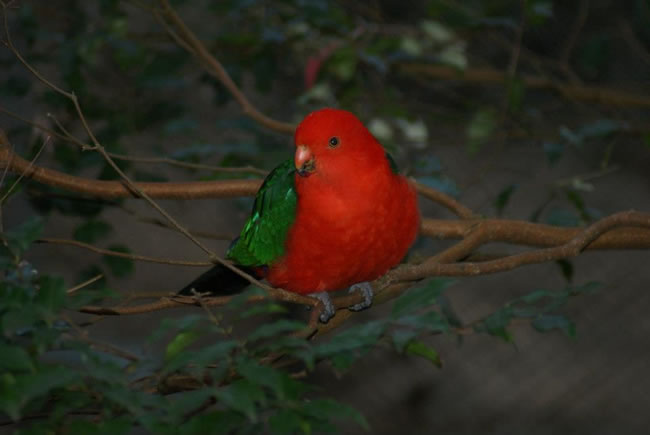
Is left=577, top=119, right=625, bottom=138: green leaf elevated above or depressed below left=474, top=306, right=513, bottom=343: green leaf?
above

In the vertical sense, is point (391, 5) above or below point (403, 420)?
above

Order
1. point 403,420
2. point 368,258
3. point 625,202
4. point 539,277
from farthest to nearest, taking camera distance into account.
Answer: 1. point 625,202
2. point 539,277
3. point 403,420
4. point 368,258

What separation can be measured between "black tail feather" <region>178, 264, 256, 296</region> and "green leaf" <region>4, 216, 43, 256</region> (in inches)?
36.8

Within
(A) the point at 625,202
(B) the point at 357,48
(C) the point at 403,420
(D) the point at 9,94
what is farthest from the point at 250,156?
(A) the point at 625,202

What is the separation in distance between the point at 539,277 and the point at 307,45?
7.74ft

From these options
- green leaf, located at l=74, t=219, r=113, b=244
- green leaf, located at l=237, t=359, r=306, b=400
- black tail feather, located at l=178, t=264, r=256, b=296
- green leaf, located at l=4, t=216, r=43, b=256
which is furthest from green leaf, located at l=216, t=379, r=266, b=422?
green leaf, located at l=74, t=219, r=113, b=244

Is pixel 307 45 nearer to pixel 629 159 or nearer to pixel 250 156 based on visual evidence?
pixel 250 156

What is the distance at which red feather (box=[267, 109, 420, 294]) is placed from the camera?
6.03ft

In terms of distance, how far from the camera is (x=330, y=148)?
6.10 ft

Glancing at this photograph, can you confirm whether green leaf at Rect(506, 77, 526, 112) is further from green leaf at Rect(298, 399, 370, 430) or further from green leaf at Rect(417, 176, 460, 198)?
Answer: green leaf at Rect(298, 399, 370, 430)

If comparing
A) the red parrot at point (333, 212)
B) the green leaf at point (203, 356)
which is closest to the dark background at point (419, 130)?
the red parrot at point (333, 212)

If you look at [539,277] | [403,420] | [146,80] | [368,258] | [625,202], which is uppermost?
[146,80]

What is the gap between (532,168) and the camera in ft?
17.1

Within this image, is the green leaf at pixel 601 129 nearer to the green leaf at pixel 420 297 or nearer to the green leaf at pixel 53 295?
the green leaf at pixel 420 297
